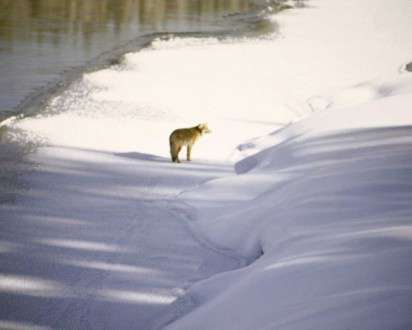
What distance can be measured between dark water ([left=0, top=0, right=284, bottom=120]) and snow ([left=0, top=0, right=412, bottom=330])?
2378mm

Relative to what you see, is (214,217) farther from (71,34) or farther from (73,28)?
(73,28)

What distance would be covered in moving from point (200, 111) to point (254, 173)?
198 inches

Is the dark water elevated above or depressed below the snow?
above

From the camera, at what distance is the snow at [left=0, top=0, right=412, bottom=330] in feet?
15.6

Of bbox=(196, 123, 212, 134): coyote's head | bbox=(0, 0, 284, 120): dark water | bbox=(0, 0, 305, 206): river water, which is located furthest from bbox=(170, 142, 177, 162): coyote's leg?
bbox=(0, 0, 284, 120): dark water

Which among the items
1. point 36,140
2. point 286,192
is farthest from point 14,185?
point 286,192

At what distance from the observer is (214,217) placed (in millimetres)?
7516

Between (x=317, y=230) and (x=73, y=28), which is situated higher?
(x=73, y=28)

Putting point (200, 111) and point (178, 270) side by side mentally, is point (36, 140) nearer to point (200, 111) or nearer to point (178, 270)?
point (200, 111)

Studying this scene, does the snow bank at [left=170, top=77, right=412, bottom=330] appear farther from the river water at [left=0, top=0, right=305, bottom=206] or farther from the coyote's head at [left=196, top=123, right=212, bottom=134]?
the river water at [left=0, top=0, right=305, bottom=206]

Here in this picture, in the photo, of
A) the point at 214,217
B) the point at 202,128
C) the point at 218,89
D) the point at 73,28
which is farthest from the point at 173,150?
the point at 73,28

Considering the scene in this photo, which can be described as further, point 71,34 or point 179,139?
point 71,34

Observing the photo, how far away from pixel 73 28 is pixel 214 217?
66.5ft

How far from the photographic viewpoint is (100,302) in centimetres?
557
